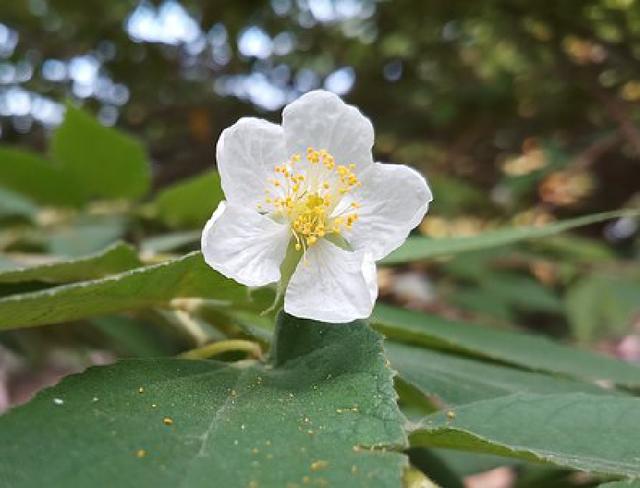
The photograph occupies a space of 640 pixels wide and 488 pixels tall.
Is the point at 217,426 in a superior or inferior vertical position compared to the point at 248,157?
inferior

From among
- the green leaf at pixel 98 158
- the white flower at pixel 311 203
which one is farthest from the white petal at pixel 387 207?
the green leaf at pixel 98 158

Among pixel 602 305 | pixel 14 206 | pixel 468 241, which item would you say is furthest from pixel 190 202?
pixel 602 305

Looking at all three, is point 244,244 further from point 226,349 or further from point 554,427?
point 554,427

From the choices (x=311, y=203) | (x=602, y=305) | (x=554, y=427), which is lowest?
(x=602, y=305)

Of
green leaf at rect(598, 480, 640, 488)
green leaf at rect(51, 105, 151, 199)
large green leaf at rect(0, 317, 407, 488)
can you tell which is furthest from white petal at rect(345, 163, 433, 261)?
green leaf at rect(51, 105, 151, 199)

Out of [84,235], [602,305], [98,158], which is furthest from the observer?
[602,305]

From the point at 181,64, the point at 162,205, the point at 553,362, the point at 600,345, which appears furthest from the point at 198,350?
the point at 181,64

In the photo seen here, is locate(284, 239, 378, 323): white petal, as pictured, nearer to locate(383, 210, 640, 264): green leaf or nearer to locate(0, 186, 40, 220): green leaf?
locate(383, 210, 640, 264): green leaf
